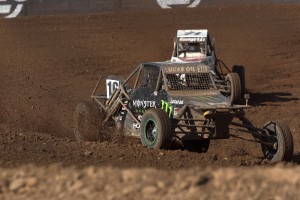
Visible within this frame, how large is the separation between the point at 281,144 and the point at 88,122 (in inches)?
128

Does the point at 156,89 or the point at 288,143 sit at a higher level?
the point at 156,89

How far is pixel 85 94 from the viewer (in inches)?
704

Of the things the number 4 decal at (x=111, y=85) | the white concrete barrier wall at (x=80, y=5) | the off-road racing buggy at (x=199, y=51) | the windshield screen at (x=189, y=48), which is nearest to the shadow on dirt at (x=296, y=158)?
the number 4 decal at (x=111, y=85)

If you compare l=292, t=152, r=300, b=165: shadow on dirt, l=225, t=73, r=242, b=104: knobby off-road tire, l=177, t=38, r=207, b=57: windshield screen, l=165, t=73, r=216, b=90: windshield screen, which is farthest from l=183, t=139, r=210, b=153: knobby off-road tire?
l=177, t=38, r=207, b=57: windshield screen

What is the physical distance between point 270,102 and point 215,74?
62.5 inches

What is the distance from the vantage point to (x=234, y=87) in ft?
51.3

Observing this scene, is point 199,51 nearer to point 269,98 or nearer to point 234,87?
point 234,87

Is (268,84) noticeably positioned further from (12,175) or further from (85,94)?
(12,175)

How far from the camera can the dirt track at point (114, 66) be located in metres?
8.47

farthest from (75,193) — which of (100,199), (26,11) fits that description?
(26,11)

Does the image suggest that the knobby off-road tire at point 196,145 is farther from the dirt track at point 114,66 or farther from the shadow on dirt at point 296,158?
the shadow on dirt at point 296,158

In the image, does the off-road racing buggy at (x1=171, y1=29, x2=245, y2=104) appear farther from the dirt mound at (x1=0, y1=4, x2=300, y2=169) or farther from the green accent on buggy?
the green accent on buggy

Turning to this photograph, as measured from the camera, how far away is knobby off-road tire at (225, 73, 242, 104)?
15.6 m

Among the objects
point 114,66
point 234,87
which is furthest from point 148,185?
point 114,66
